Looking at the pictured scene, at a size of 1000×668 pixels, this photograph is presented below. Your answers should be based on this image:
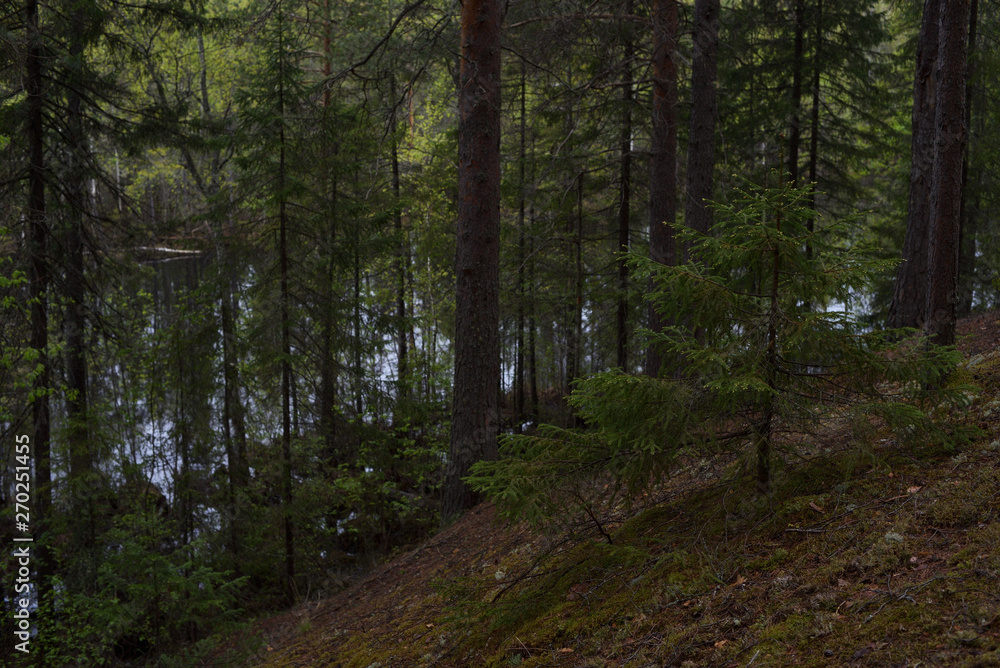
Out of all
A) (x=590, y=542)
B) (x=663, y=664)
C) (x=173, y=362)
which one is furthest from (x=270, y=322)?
(x=663, y=664)

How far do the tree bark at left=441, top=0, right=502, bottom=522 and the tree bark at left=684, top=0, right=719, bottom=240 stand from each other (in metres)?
3.14

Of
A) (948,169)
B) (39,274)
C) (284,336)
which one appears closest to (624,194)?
(284,336)

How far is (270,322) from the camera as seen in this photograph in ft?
32.2

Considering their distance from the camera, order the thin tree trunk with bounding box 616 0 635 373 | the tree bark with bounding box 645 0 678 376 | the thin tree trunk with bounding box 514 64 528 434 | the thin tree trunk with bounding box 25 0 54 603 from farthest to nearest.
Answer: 1. the thin tree trunk with bounding box 514 64 528 434
2. the thin tree trunk with bounding box 616 0 635 373
3. the tree bark with bounding box 645 0 678 376
4. the thin tree trunk with bounding box 25 0 54 603

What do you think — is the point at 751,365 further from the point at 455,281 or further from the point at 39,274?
the point at 39,274

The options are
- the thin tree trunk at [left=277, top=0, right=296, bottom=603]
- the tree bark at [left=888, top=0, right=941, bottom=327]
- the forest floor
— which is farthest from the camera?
the thin tree trunk at [left=277, top=0, right=296, bottom=603]

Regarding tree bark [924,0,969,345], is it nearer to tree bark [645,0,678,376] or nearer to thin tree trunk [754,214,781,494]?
thin tree trunk [754,214,781,494]

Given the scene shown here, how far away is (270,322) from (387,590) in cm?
481

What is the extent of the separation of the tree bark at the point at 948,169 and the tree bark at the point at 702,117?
4.17 meters

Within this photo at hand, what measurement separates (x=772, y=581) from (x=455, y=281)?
757 centimetres

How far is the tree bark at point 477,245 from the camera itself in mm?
7723

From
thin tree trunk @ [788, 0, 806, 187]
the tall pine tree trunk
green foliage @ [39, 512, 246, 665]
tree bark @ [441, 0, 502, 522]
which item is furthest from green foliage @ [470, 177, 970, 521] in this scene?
thin tree trunk @ [788, 0, 806, 187]

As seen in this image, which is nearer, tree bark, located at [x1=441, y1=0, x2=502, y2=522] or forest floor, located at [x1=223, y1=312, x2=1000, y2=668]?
forest floor, located at [x1=223, y1=312, x2=1000, y2=668]

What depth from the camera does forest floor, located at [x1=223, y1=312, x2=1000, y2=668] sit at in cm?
264
